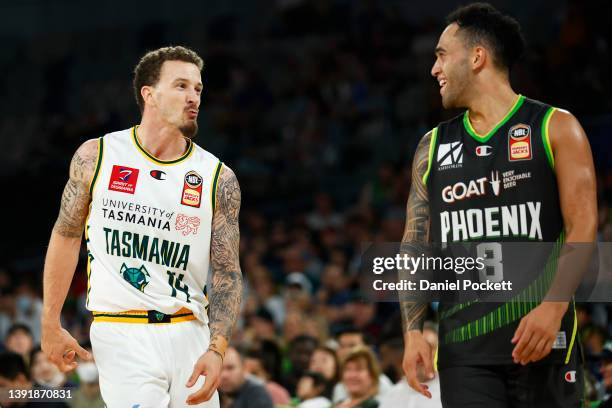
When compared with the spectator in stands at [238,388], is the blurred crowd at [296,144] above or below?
above

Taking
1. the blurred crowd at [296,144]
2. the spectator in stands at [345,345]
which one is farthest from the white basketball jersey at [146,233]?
the spectator in stands at [345,345]

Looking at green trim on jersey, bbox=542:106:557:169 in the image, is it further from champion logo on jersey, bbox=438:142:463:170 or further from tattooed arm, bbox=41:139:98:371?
tattooed arm, bbox=41:139:98:371

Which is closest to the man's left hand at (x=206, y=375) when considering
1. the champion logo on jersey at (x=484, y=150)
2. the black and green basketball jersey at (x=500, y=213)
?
Answer: the black and green basketball jersey at (x=500, y=213)

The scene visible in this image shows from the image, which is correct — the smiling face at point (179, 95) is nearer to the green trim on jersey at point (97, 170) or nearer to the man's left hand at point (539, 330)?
the green trim on jersey at point (97, 170)

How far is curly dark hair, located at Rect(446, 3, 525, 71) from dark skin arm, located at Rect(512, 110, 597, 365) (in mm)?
554

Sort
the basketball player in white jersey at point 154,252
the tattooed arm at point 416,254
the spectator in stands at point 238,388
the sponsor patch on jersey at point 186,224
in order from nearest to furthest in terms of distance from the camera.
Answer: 1. the tattooed arm at point 416,254
2. the basketball player in white jersey at point 154,252
3. the sponsor patch on jersey at point 186,224
4. the spectator in stands at point 238,388

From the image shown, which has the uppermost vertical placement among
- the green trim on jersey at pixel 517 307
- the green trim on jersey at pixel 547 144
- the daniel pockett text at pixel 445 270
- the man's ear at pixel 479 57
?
the man's ear at pixel 479 57

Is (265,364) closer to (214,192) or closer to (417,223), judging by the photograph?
(214,192)

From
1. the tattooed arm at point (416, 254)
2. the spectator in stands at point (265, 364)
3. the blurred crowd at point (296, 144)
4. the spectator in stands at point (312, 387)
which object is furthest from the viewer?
the blurred crowd at point (296, 144)

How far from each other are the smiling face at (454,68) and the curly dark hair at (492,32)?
44 millimetres

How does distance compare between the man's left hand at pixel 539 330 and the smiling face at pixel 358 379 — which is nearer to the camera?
the man's left hand at pixel 539 330

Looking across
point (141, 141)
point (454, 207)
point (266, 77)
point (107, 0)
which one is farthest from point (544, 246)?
point (107, 0)

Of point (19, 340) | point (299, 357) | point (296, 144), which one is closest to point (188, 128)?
point (299, 357)

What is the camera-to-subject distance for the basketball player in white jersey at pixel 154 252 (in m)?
4.83
